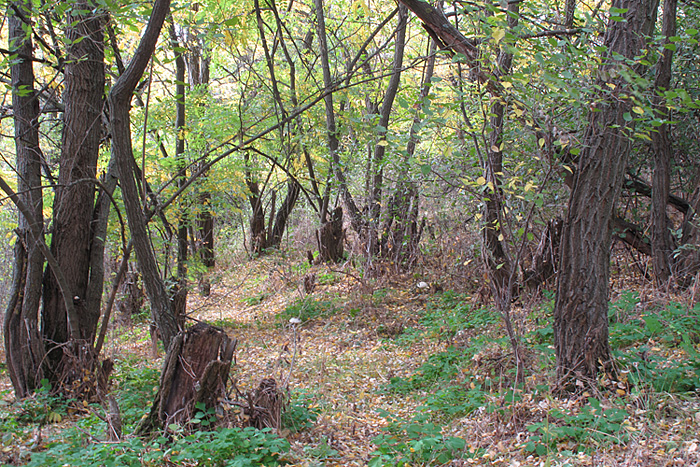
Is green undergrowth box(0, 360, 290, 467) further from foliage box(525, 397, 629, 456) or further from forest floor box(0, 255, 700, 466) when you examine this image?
foliage box(525, 397, 629, 456)

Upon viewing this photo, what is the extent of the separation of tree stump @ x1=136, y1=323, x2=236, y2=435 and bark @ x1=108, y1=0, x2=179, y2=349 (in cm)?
30

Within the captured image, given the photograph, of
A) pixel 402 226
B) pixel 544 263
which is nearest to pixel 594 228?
pixel 544 263

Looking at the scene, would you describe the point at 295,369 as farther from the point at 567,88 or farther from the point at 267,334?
the point at 567,88

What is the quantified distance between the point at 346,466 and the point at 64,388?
2.89 metres

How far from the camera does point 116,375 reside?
220 inches

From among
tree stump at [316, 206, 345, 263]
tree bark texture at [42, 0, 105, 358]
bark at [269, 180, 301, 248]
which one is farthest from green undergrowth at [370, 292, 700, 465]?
bark at [269, 180, 301, 248]

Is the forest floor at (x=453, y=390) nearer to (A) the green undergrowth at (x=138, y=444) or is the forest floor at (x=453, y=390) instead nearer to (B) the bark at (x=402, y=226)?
(A) the green undergrowth at (x=138, y=444)

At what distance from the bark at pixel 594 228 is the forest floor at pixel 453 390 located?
251 mm

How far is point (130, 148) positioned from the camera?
3625 millimetres

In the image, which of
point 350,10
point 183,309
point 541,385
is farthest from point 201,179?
point 541,385

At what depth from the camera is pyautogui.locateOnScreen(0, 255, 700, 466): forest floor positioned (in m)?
3.28

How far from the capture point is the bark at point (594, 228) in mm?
3824

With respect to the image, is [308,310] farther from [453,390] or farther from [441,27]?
[441,27]

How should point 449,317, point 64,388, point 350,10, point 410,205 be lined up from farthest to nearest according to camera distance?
point 350,10 → point 410,205 → point 449,317 → point 64,388
